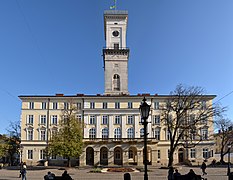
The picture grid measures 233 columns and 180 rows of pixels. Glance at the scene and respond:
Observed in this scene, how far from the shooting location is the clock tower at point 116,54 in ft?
240

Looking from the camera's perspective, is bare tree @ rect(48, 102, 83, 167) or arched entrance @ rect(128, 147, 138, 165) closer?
bare tree @ rect(48, 102, 83, 167)

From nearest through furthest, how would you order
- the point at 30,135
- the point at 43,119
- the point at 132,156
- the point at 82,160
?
the point at 82,160
the point at 132,156
the point at 30,135
the point at 43,119

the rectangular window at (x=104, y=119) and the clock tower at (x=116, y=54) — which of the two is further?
the clock tower at (x=116, y=54)

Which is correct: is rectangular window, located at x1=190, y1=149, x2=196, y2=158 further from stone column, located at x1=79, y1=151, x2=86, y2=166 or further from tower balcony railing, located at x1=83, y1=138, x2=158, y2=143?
stone column, located at x1=79, y1=151, x2=86, y2=166

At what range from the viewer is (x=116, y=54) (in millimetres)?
74500

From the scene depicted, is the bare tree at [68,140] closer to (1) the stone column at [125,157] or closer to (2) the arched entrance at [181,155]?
(1) the stone column at [125,157]

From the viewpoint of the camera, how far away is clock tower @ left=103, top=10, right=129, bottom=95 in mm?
73250

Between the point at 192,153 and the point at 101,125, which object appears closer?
the point at 101,125

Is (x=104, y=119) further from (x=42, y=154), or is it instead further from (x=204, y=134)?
(x=204, y=134)

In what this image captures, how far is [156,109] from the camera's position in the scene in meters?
66.4

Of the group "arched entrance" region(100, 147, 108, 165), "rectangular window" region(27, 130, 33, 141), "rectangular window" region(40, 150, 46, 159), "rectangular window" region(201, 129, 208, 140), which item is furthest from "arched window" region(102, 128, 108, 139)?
"rectangular window" region(201, 129, 208, 140)

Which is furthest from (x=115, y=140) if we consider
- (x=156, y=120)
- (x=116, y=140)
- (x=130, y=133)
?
(x=156, y=120)

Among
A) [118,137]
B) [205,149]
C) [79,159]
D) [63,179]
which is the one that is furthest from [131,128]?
[63,179]

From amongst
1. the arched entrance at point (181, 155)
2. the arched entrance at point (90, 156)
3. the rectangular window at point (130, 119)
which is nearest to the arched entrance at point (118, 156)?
the arched entrance at point (90, 156)
